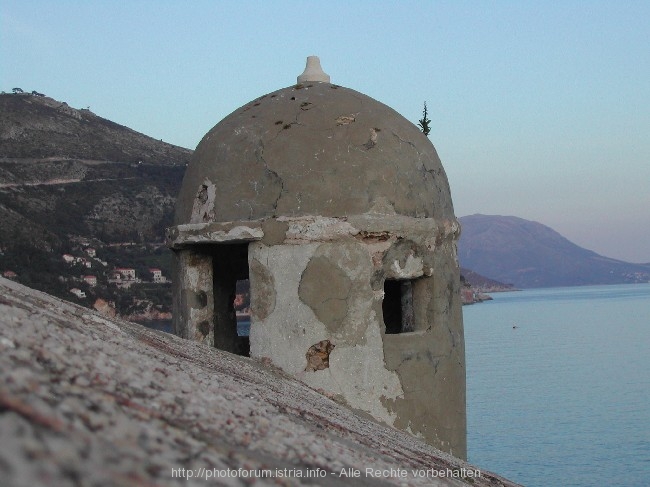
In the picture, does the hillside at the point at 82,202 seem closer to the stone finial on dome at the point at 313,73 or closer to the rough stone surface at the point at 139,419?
the stone finial on dome at the point at 313,73

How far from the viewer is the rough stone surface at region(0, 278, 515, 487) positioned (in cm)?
187

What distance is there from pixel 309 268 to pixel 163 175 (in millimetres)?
31149

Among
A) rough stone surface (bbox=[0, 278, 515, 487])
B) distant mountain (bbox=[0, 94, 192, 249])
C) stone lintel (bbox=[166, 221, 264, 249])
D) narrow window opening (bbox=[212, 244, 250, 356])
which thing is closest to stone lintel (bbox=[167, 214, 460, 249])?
stone lintel (bbox=[166, 221, 264, 249])

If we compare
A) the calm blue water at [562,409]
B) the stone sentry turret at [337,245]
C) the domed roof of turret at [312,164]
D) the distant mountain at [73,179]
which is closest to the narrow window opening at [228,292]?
the stone sentry turret at [337,245]

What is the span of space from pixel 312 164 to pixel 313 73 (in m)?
1.53

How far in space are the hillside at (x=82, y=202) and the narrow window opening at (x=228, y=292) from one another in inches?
645

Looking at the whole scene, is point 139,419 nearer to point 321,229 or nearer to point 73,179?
point 321,229

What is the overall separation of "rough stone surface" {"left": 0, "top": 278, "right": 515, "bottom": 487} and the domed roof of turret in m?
1.66

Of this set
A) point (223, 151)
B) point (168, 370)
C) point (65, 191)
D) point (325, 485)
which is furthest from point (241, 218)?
point (65, 191)

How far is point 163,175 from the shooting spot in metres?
36.2

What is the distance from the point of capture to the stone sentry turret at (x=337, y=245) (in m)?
6.07

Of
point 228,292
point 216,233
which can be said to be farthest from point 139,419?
point 228,292

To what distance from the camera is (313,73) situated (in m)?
7.45

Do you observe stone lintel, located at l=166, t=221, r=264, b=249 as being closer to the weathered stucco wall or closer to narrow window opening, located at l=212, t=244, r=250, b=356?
the weathered stucco wall
